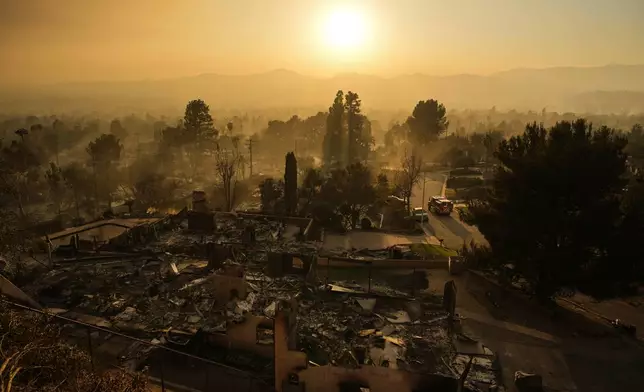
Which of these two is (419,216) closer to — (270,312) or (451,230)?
(451,230)

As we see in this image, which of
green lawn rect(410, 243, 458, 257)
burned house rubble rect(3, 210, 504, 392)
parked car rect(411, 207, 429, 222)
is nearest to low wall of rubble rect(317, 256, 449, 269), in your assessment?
burned house rubble rect(3, 210, 504, 392)

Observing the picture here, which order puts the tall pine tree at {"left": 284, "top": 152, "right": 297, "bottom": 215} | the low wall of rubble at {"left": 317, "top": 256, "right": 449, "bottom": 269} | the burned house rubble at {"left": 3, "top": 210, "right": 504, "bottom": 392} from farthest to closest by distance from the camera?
1. the tall pine tree at {"left": 284, "top": 152, "right": 297, "bottom": 215}
2. the low wall of rubble at {"left": 317, "top": 256, "right": 449, "bottom": 269}
3. the burned house rubble at {"left": 3, "top": 210, "right": 504, "bottom": 392}

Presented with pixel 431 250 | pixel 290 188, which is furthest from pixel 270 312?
pixel 290 188

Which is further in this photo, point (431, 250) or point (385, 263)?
point (431, 250)

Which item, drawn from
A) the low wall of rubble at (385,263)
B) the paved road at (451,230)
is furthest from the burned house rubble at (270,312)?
the paved road at (451,230)

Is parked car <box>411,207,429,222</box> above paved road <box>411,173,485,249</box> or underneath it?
above

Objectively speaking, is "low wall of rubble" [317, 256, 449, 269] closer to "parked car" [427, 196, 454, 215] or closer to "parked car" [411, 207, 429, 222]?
"parked car" [411, 207, 429, 222]
